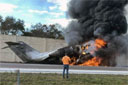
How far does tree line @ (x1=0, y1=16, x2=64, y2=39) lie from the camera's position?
6700 cm

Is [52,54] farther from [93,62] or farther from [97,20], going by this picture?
[97,20]

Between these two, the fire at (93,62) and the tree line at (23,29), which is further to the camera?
the tree line at (23,29)

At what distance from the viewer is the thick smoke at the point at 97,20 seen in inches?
1101

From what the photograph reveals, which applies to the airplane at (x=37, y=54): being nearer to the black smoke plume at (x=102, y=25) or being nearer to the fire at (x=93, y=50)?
the fire at (x=93, y=50)

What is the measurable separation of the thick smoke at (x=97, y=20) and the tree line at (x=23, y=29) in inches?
1310

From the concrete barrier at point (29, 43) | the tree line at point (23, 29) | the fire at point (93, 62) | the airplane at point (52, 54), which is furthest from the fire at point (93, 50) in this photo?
the tree line at point (23, 29)

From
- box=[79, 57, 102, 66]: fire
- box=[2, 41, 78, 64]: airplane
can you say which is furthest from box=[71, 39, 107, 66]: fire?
box=[2, 41, 78, 64]: airplane

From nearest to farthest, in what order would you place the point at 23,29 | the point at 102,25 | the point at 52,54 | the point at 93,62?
1. the point at 52,54
2. the point at 93,62
3. the point at 102,25
4. the point at 23,29

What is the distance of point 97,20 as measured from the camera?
28.9m

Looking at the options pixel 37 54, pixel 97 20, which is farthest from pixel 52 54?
pixel 97 20

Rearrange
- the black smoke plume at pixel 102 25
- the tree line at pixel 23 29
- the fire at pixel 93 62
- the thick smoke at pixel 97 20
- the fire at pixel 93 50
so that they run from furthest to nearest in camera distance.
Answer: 1. the tree line at pixel 23 29
2. the thick smoke at pixel 97 20
3. the black smoke plume at pixel 102 25
4. the fire at pixel 93 62
5. the fire at pixel 93 50

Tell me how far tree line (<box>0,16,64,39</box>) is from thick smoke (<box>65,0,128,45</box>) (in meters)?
33.3

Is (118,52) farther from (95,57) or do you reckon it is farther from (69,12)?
(69,12)

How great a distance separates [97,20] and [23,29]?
1763 inches
